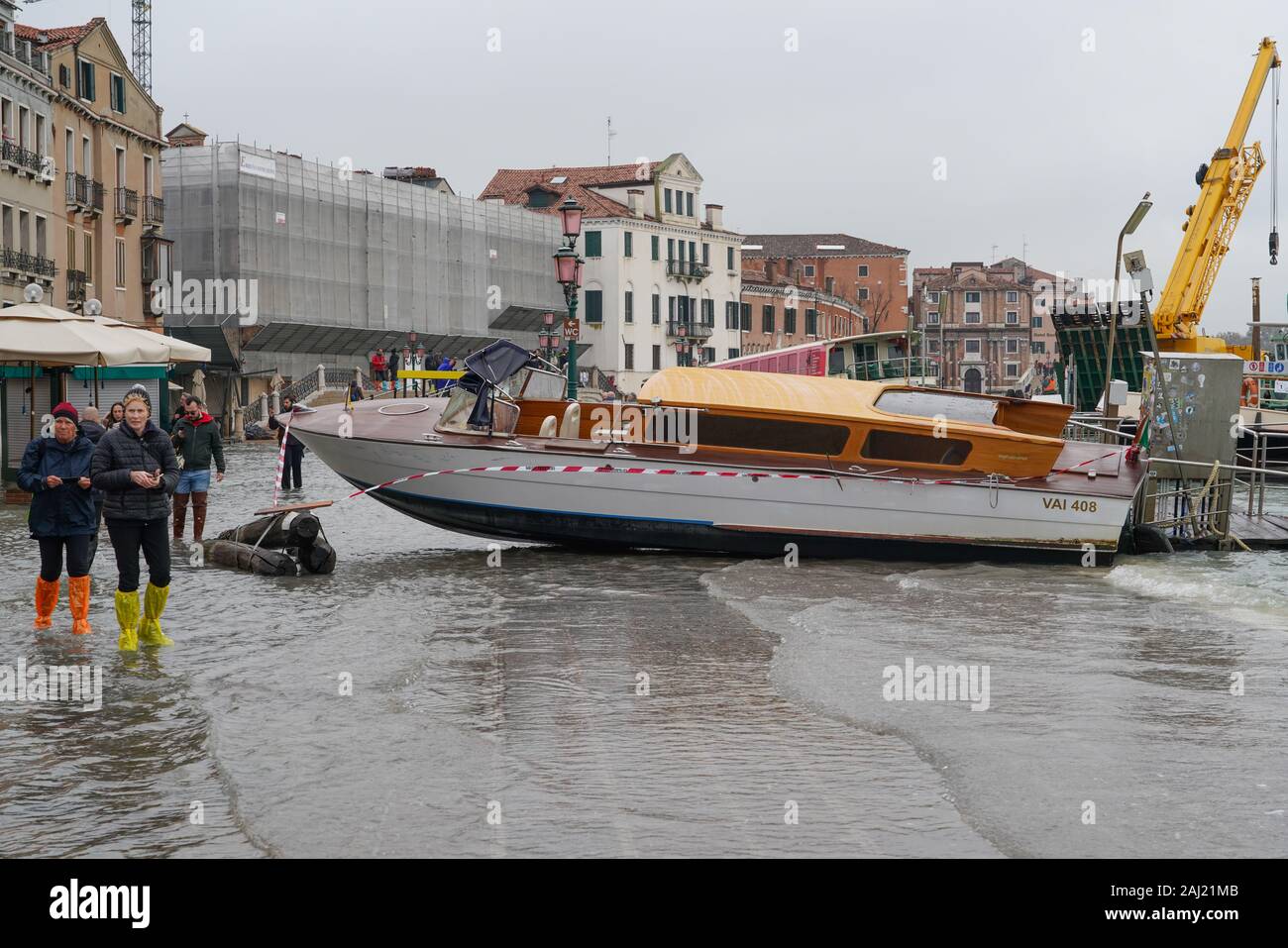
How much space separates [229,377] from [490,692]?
56475mm

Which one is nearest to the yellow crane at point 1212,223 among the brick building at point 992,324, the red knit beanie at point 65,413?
the red knit beanie at point 65,413

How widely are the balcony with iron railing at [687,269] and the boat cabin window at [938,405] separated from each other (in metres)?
77.0

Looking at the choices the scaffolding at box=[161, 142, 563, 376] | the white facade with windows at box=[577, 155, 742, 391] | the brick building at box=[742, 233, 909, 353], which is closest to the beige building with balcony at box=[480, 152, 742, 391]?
the white facade with windows at box=[577, 155, 742, 391]

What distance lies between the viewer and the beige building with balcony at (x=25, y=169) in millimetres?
41000

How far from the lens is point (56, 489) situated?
39.2ft

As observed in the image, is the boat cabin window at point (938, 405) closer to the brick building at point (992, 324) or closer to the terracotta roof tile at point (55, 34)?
the terracotta roof tile at point (55, 34)

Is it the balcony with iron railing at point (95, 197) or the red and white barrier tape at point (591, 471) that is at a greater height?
the balcony with iron railing at point (95, 197)

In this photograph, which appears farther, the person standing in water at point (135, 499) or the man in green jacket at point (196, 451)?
the man in green jacket at point (196, 451)

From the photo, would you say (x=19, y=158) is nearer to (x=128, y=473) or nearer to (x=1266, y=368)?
(x=128, y=473)

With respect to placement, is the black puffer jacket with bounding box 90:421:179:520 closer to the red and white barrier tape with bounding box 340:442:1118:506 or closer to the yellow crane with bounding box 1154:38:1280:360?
the red and white barrier tape with bounding box 340:442:1118:506

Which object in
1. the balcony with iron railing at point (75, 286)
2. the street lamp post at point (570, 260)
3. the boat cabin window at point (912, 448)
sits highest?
the balcony with iron railing at point (75, 286)

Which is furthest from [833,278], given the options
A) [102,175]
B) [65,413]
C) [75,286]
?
[65,413]
